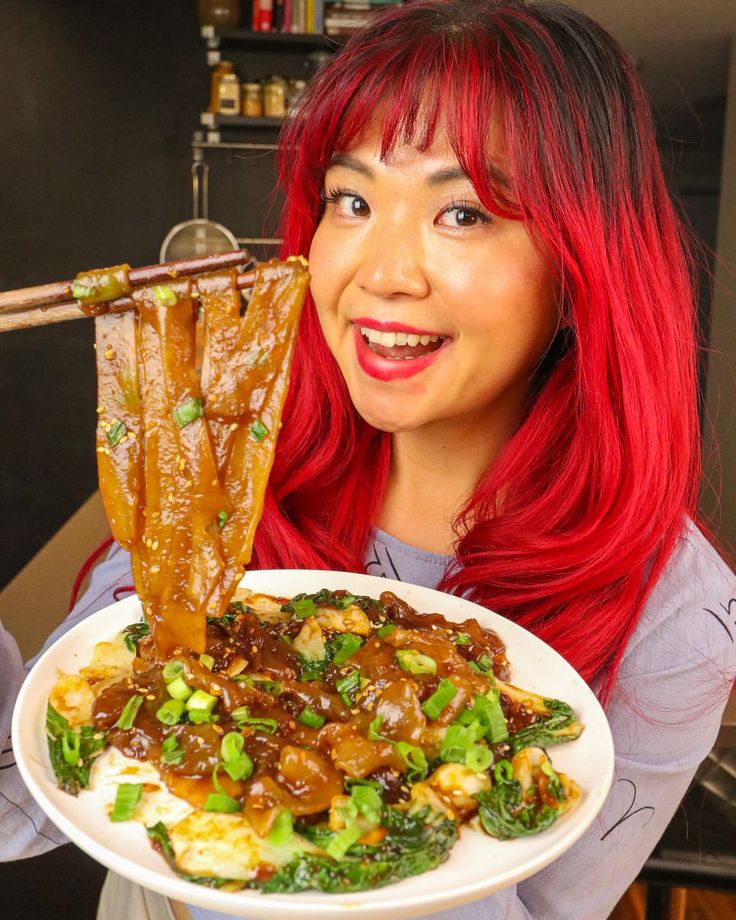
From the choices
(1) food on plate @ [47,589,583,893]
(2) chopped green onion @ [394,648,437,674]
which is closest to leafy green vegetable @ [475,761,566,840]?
(1) food on plate @ [47,589,583,893]

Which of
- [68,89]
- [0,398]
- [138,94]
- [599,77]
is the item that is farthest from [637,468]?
[138,94]

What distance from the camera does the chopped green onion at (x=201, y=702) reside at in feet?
4.51

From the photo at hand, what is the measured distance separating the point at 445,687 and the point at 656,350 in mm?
909

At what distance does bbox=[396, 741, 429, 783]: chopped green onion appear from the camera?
131cm

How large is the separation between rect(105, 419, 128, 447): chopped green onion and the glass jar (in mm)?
6665

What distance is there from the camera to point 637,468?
74.2 inches

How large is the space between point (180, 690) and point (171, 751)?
121 millimetres

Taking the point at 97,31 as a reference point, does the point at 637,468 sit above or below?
below

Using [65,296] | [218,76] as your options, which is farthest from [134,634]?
[218,76]

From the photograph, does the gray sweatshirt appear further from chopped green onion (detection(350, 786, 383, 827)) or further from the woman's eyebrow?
the woman's eyebrow

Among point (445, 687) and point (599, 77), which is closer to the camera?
point (445, 687)

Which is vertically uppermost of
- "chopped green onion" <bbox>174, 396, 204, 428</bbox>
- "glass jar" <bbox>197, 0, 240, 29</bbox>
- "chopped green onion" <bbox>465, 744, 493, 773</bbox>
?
"glass jar" <bbox>197, 0, 240, 29</bbox>

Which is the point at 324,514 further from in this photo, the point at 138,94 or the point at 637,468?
the point at 138,94

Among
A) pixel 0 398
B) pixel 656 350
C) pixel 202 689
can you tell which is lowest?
pixel 0 398
